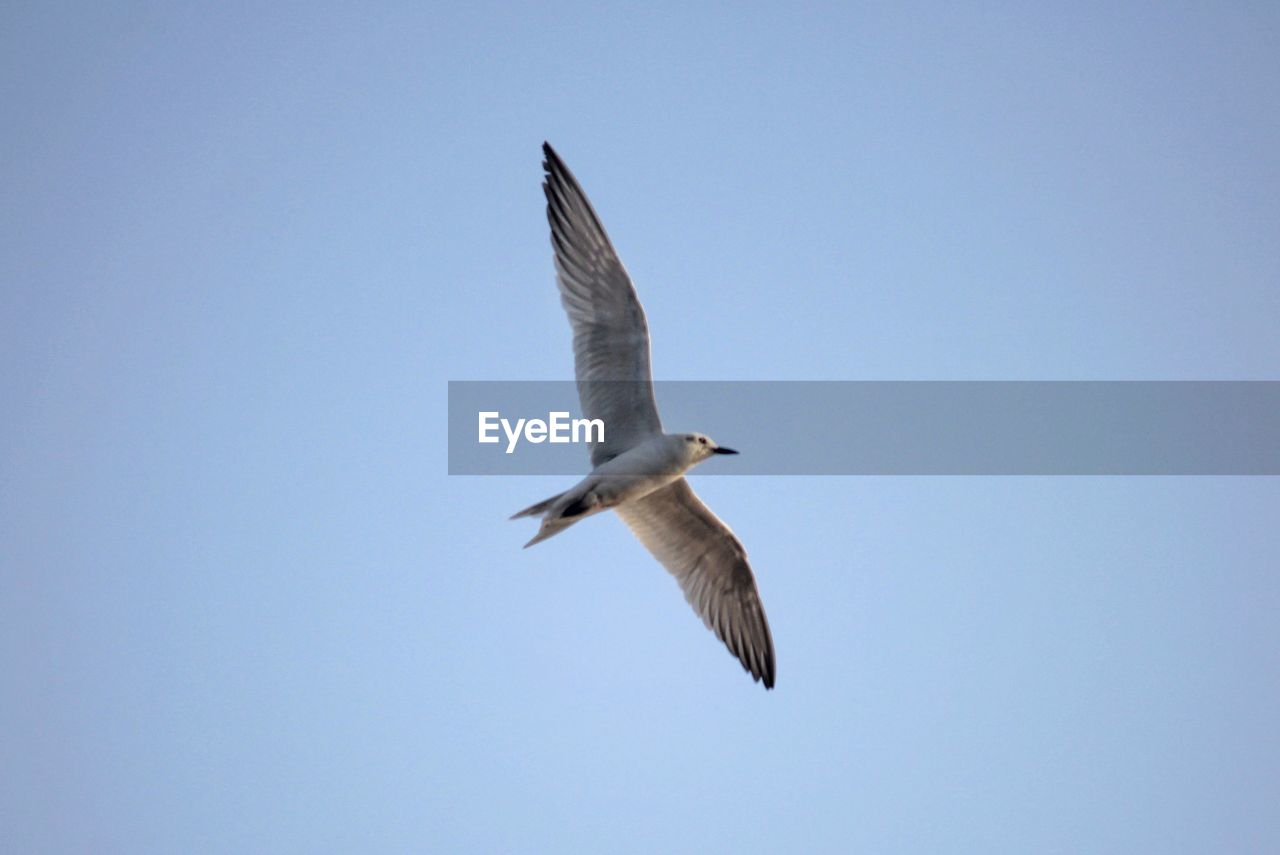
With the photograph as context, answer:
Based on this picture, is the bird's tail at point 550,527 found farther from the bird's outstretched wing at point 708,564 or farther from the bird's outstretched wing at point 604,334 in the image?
the bird's outstretched wing at point 708,564

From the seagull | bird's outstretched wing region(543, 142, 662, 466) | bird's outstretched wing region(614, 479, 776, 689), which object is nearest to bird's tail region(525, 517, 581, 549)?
the seagull

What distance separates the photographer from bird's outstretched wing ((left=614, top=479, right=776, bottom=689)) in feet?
48.9

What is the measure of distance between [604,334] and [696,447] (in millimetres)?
1337

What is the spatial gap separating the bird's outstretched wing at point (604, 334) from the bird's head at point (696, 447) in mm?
305

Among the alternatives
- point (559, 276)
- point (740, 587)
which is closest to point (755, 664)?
point (740, 587)

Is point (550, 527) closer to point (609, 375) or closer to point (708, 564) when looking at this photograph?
point (609, 375)

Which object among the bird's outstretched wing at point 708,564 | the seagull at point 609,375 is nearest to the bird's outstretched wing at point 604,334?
the seagull at point 609,375

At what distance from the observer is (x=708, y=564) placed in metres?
15.4

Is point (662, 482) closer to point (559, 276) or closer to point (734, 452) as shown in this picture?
point (734, 452)

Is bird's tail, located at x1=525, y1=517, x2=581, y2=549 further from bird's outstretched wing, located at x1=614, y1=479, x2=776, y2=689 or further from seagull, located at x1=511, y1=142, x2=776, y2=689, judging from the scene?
bird's outstretched wing, located at x1=614, y1=479, x2=776, y2=689

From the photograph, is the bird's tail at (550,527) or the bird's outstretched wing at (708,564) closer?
the bird's tail at (550,527)

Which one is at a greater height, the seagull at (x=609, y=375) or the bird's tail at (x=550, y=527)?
the seagull at (x=609, y=375)

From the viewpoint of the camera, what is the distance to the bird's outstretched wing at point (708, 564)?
14898 mm

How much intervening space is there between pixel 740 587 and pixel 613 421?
2.65 meters
